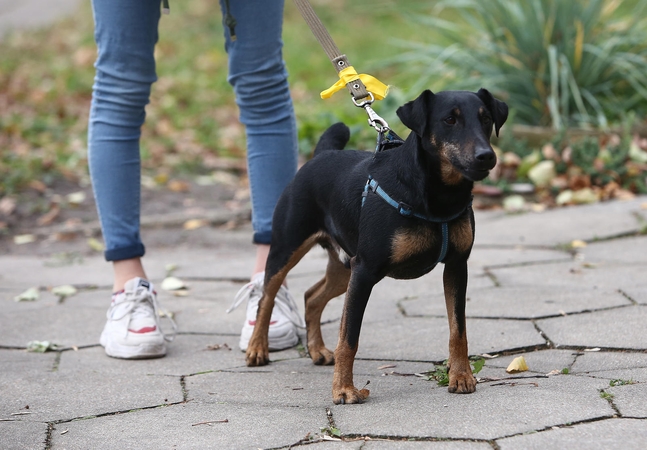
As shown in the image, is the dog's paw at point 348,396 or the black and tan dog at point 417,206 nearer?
the black and tan dog at point 417,206

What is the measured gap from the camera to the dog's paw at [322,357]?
304 cm

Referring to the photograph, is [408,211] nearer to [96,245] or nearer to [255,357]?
[255,357]

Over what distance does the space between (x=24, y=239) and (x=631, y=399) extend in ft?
13.1

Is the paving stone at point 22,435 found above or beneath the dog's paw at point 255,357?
above

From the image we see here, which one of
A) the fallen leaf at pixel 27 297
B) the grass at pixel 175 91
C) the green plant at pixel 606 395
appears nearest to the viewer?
the green plant at pixel 606 395

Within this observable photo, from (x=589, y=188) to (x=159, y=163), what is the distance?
3613 mm

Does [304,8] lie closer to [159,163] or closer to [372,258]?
[372,258]

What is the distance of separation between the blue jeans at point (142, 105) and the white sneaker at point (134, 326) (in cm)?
15

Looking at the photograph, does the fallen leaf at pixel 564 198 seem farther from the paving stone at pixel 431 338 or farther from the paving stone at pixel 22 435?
the paving stone at pixel 22 435

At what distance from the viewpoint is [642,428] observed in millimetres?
2186

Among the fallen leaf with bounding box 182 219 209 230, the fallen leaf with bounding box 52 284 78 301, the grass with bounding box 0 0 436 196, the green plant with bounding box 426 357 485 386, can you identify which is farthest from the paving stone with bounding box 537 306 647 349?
the grass with bounding box 0 0 436 196

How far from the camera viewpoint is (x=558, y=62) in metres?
6.61

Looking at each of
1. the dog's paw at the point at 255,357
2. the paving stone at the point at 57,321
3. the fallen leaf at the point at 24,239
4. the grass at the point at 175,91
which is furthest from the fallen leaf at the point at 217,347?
the grass at the point at 175,91

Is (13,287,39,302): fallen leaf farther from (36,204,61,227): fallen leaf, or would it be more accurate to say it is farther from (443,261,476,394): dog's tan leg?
(443,261,476,394): dog's tan leg
